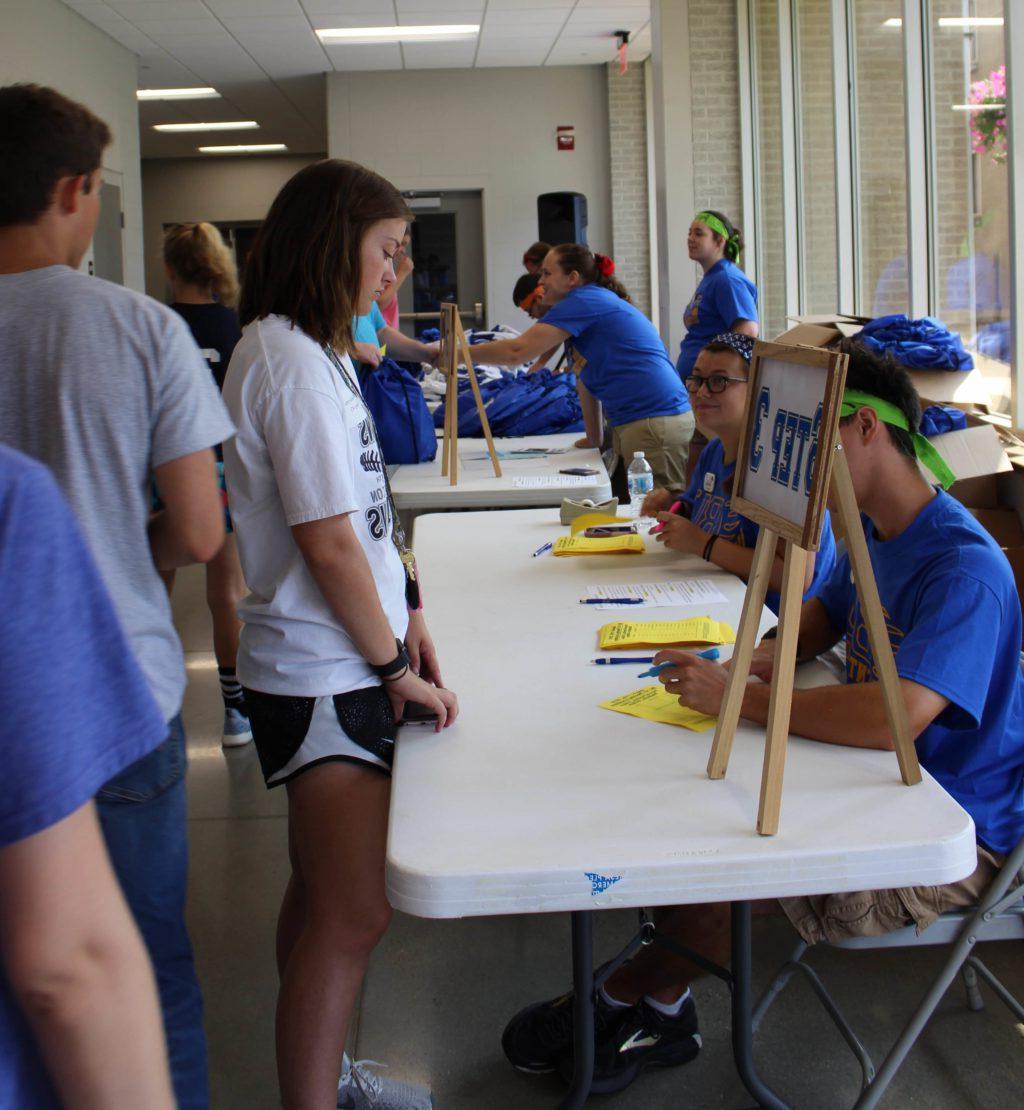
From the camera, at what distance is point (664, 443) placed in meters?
4.56

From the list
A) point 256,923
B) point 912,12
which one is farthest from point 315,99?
point 256,923

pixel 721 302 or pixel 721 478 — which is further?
pixel 721 302

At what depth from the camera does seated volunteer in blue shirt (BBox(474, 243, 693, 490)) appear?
4.56 metres

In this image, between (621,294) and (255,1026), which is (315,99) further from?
(255,1026)

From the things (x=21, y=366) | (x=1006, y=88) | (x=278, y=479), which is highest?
(x=1006, y=88)

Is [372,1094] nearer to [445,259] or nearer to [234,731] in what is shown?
[234,731]

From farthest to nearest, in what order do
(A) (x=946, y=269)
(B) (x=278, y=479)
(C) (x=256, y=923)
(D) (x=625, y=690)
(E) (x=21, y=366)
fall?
(A) (x=946, y=269) → (C) (x=256, y=923) → (D) (x=625, y=690) → (B) (x=278, y=479) → (E) (x=21, y=366)

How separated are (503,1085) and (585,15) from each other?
9.38 metres

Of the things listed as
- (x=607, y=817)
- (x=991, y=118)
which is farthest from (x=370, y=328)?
(x=607, y=817)

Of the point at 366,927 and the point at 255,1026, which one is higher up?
the point at 366,927

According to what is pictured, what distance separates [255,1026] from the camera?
7.65 feet

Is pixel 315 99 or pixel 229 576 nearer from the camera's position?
pixel 229 576

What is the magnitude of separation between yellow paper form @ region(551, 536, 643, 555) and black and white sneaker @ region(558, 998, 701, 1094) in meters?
1.11

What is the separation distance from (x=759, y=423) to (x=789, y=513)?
0.20 metres
